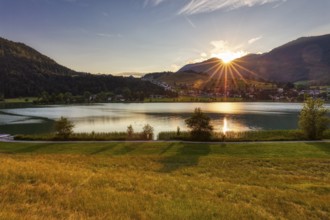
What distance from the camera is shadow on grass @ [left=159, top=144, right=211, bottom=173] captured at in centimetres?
2073

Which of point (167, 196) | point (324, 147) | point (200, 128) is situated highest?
point (200, 128)

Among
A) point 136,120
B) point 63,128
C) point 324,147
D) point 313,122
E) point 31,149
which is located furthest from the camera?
point 136,120

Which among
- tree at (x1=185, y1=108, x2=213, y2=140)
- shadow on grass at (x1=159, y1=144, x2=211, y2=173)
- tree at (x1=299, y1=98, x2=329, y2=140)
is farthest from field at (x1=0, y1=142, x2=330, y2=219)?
tree at (x1=299, y1=98, x2=329, y2=140)

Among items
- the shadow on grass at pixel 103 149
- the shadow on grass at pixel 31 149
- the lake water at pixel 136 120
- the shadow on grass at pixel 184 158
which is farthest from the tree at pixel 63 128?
the lake water at pixel 136 120

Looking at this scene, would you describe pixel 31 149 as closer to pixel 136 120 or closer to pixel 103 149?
pixel 103 149

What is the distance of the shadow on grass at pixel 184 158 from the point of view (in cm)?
2073

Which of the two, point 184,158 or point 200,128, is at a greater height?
point 200,128

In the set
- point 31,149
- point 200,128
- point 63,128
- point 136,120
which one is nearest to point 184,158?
point 200,128

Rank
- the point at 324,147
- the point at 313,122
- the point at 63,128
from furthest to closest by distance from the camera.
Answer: the point at 63,128, the point at 313,122, the point at 324,147

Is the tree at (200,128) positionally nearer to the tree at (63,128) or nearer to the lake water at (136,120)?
the tree at (63,128)

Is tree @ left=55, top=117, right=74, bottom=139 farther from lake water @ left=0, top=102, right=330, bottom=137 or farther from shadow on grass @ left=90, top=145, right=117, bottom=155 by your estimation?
lake water @ left=0, top=102, right=330, bottom=137

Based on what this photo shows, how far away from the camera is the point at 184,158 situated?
81.9 ft

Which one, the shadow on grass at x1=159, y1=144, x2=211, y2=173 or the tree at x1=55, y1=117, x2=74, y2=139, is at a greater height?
the tree at x1=55, y1=117, x2=74, y2=139

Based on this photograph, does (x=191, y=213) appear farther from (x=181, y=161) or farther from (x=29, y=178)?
(x=181, y=161)
